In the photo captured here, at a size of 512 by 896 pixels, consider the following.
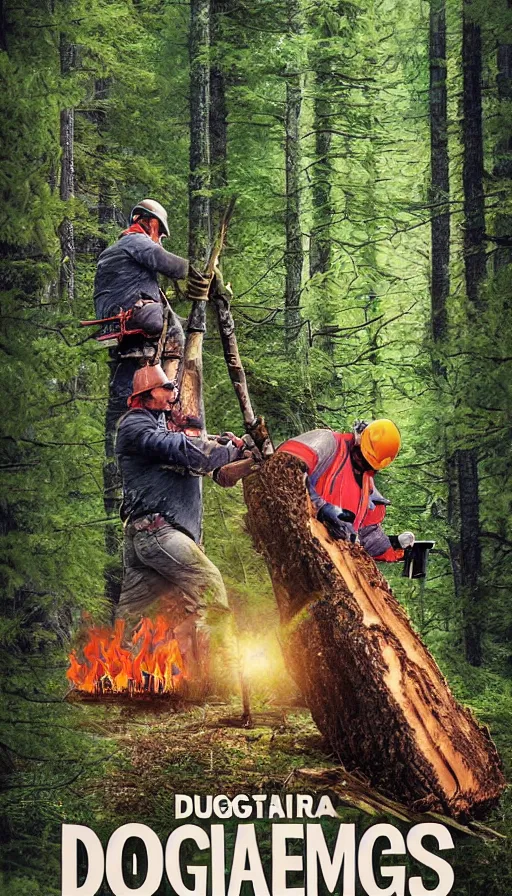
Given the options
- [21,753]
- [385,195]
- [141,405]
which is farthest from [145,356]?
[21,753]

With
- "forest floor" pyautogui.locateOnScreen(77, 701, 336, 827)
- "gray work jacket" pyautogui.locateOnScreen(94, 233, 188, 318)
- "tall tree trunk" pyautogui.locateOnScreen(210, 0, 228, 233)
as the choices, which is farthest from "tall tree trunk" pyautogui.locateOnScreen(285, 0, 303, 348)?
"forest floor" pyautogui.locateOnScreen(77, 701, 336, 827)

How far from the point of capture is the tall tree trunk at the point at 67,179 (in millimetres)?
10664

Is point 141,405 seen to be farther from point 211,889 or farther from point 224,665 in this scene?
point 211,889

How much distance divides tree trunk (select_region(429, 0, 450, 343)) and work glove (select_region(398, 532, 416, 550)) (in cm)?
169

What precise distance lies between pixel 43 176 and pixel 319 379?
8.45 ft

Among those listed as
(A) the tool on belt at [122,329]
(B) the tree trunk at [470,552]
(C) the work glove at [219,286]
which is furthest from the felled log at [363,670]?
(C) the work glove at [219,286]

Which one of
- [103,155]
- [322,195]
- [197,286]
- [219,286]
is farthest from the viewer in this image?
[103,155]

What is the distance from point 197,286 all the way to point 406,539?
222cm

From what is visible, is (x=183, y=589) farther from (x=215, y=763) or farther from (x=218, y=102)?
(x=218, y=102)

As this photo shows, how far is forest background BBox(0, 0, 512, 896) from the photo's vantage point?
1032cm

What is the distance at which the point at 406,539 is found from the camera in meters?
9.71

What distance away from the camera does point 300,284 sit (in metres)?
10.5

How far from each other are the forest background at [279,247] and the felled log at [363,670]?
3.31 ft

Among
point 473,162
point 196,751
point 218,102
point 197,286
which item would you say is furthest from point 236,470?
point 473,162
